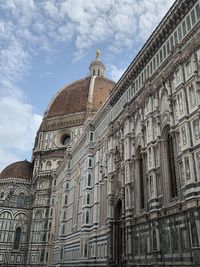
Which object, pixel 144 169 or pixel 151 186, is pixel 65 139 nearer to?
pixel 144 169

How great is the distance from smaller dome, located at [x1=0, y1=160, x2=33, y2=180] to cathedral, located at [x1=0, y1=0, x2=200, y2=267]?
18.4m

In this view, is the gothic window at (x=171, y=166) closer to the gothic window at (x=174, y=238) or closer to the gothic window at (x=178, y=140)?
the gothic window at (x=178, y=140)

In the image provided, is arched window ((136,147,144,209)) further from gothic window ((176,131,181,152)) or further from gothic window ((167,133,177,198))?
gothic window ((176,131,181,152))

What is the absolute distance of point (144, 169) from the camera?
21125 millimetres

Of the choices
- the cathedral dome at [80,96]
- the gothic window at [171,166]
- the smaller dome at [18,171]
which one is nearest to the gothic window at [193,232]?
the gothic window at [171,166]

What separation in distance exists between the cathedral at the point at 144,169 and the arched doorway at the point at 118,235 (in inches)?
2.9

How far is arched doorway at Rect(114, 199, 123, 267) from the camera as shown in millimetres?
23594

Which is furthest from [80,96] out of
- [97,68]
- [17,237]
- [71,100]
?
[17,237]

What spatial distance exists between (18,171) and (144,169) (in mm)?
45214

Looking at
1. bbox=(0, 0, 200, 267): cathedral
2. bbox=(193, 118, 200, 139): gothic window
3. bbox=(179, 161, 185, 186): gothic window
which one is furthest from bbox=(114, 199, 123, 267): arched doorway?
bbox=(193, 118, 200, 139): gothic window

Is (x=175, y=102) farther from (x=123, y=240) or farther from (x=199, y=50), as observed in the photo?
(x=123, y=240)

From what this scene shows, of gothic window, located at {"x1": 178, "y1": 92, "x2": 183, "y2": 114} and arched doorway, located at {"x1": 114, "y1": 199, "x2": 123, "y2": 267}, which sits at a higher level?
gothic window, located at {"x1": 178, "y1": 92, "x2": 183, "y2": 114}

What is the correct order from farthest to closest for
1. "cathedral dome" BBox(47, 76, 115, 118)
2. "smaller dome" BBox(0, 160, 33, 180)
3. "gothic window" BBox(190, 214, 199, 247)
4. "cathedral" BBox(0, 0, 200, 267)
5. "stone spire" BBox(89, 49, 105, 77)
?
1. "stone spire" BBox(89, 49, 105, 77)
2. "cathedral dome" BBox(47, 76, 115, 118)
3. "smaller dome" BBox(0, 160, 33, 180)
4. "cathedral" BBox(0, 0, 200, 267)
5. "gothic window" BBox(190, 214, 199, 247)

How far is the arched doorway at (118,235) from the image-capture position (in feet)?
77.4
